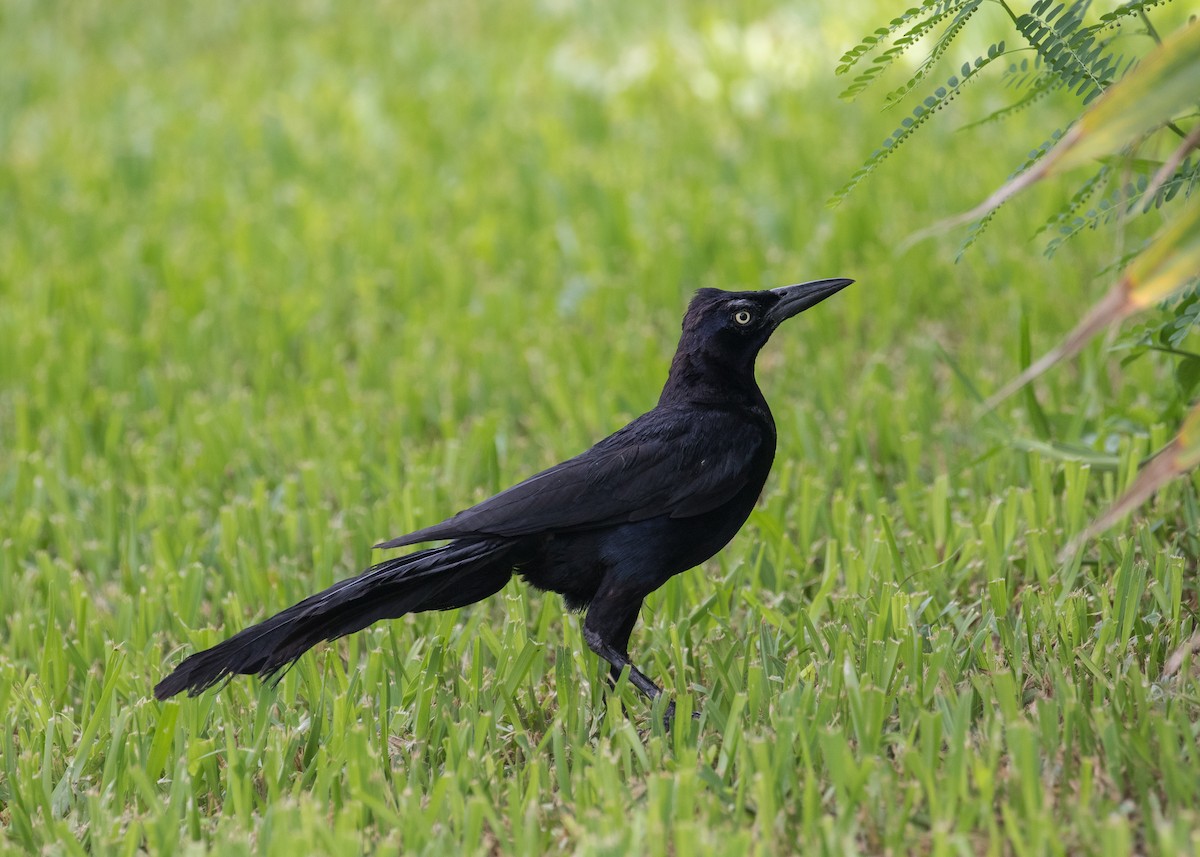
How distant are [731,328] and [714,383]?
0.15 m

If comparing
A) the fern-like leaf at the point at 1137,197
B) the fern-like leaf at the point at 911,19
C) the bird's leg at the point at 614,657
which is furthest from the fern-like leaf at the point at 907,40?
the bird's leg at the point at 614,657

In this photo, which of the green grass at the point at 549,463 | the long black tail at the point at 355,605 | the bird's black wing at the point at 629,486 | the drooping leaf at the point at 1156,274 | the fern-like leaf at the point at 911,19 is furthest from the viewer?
the bird's black wing at the point at 629,486

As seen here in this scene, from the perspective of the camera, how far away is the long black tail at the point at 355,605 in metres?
3.13

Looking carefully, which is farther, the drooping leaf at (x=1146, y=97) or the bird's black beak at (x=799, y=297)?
the bird's black beak at (x=799, y=297)

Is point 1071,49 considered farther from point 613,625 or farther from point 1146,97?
point 613,625

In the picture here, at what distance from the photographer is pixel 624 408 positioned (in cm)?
530

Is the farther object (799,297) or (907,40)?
(799,297)

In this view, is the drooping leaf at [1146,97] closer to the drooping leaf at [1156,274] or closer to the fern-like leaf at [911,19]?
the drooping leaf at [1156,274]

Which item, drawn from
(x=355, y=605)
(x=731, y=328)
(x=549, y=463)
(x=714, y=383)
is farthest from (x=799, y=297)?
(x=549, y=463)

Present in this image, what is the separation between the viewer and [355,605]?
3.21 meters

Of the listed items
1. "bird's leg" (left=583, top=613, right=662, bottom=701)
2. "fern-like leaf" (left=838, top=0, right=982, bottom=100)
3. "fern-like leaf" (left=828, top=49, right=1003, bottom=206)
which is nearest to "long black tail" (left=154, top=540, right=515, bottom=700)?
"bird's leg" (left=583, top=613, right=662, bottom=701)

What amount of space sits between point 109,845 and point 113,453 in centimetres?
288

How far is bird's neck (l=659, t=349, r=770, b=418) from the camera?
3.58m

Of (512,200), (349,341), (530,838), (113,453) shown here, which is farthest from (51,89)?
(530,838)
